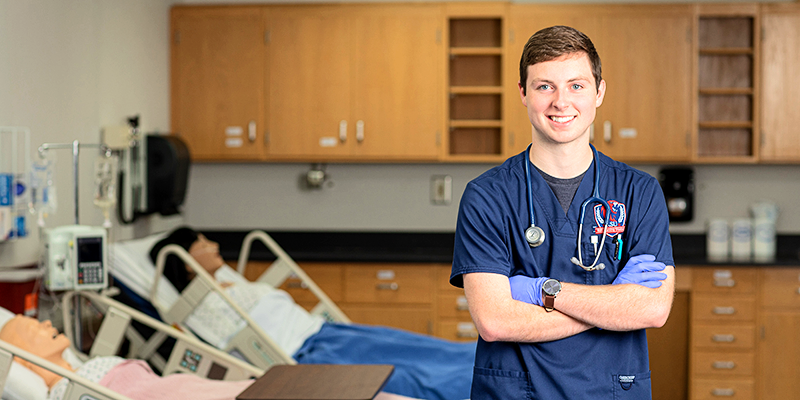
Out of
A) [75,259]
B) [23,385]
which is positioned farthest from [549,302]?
[75,259]

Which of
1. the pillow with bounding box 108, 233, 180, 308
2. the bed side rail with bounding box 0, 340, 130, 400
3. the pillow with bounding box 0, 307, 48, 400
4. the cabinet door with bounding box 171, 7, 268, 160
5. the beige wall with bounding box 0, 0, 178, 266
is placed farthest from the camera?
the cabinet door with bounding box 171, 7, 268, 160

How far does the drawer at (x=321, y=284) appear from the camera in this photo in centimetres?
402

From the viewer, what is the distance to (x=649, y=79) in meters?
4.14

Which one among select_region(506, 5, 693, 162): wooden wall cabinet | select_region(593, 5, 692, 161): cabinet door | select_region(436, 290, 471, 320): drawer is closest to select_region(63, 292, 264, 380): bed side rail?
select_region(436, 290, 471, 320): drawer

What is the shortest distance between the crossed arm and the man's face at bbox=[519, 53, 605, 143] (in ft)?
1.00

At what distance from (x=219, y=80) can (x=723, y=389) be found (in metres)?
3.53

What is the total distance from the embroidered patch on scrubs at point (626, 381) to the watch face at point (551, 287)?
0.72 ft

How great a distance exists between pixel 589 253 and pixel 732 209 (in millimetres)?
3578

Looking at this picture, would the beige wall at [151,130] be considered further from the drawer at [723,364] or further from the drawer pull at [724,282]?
the drawer at [723,364]

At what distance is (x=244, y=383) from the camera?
226cm

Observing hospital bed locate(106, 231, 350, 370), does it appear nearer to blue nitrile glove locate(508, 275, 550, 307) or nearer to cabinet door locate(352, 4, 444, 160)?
cabinet door locate(352, 4, 444, 160)

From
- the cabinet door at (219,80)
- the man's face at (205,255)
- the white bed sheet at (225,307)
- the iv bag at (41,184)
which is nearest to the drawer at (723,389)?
the white bed sheet at (225,307)

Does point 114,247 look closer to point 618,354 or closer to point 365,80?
point 365,80

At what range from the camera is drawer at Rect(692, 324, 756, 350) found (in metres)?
3.80
